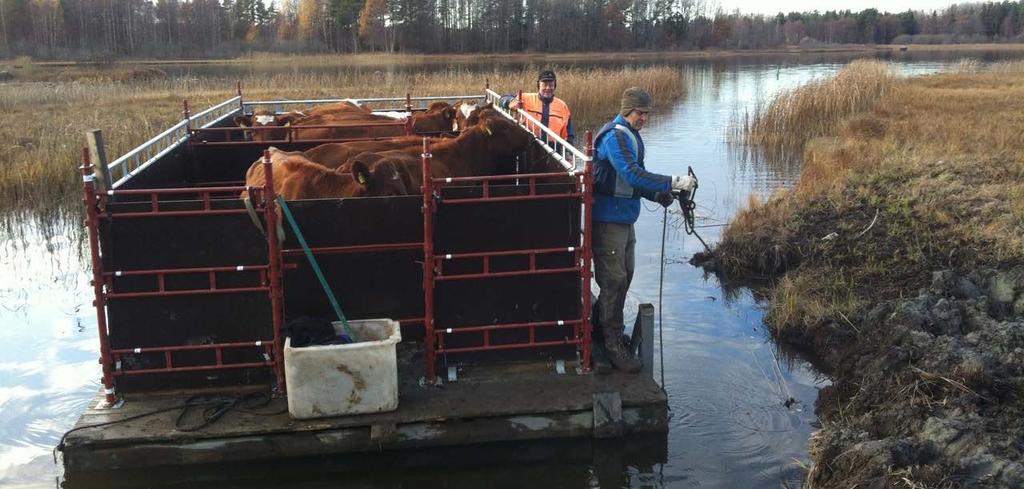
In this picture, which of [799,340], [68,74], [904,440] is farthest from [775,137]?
[68,74]

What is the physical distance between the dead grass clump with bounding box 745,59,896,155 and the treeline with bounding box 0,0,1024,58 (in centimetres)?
5181

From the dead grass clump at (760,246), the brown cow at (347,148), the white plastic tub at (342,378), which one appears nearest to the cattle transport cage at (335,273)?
the white plastic tub at (342,378)

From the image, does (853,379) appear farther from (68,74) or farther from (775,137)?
(68,74)

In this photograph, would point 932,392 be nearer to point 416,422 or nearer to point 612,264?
point 612,264

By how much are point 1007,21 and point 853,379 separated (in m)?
109

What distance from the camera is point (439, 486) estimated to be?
5352mm

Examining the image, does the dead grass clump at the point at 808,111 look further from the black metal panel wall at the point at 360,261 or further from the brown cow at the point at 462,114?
the black metal panel wall at the point at 360,261

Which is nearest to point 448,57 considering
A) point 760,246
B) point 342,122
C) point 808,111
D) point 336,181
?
point 808,111

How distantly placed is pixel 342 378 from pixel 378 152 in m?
3.12

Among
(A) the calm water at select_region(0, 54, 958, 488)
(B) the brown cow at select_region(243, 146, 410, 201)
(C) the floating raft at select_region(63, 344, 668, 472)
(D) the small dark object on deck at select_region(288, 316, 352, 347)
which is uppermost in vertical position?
(B) the brown cow at select_region(243, 146, 410, 201)

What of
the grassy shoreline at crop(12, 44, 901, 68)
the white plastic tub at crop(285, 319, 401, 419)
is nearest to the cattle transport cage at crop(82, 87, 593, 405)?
the white plastic tub at crop(285, 319, 401, 419)

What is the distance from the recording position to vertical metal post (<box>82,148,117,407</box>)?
5.06m

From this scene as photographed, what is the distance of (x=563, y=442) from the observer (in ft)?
18.7

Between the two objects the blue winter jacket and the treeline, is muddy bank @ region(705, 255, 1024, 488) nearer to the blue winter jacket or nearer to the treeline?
the blue winter jacket
